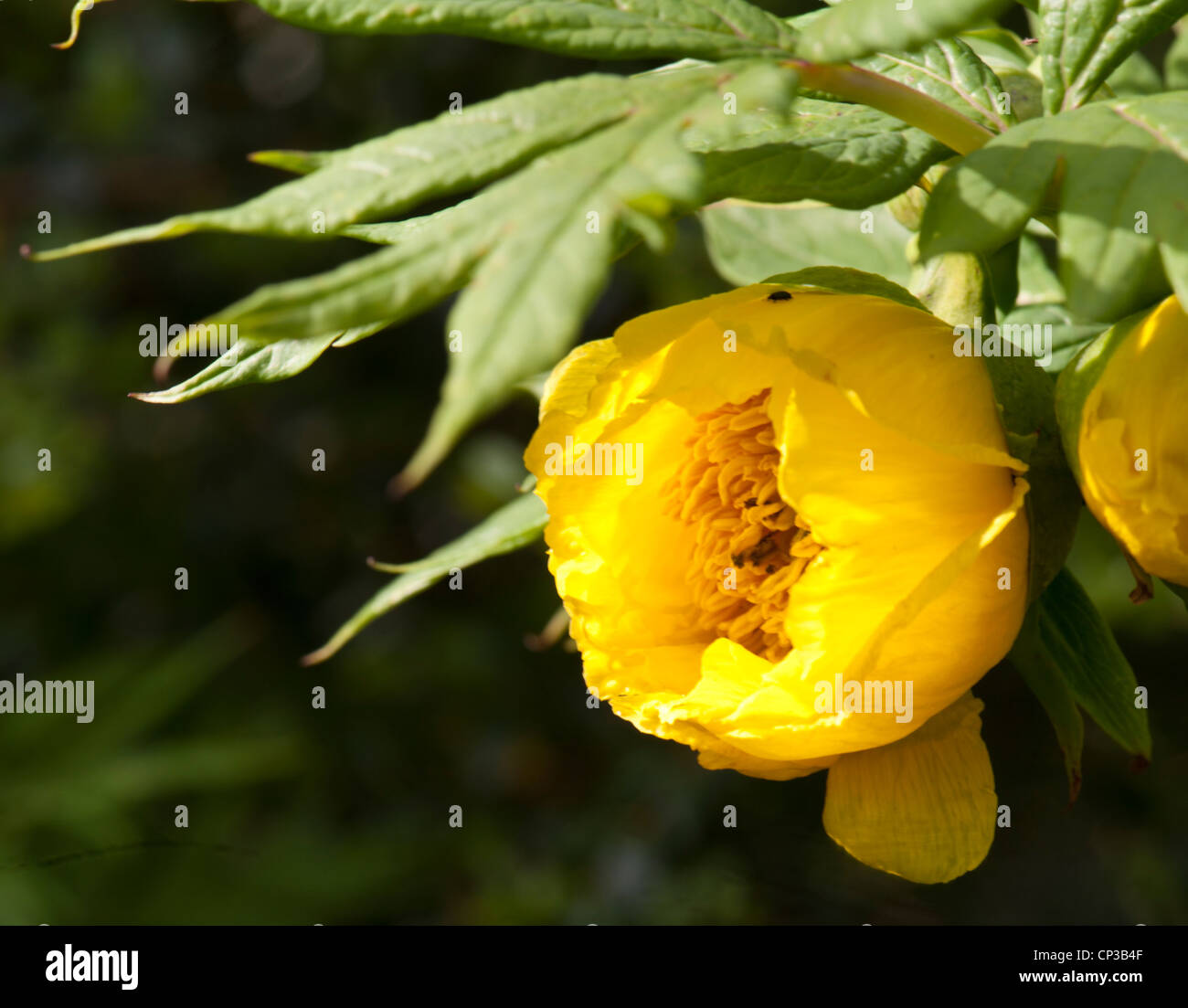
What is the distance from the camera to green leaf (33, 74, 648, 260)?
0.49m

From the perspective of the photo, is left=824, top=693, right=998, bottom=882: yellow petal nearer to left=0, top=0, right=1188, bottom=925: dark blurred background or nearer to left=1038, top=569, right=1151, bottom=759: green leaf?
left=1038, top=569, right=1151, bottom=759: green leaf

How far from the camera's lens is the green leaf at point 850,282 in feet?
2.21

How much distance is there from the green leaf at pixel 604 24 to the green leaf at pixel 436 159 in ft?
0.25

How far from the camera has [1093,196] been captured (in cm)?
51

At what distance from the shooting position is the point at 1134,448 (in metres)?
0.58

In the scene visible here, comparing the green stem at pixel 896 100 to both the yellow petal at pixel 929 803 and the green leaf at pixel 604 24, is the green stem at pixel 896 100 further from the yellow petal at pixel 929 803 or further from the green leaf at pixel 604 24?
the yellow petal at pixel 929 803

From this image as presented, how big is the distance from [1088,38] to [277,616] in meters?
2.25

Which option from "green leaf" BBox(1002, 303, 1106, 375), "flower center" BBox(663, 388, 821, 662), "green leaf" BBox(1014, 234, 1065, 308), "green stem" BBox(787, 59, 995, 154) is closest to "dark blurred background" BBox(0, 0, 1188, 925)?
"green leaf" BBox(1014, 234, 1065, 308)

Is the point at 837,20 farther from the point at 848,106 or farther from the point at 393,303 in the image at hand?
the point at 393,303

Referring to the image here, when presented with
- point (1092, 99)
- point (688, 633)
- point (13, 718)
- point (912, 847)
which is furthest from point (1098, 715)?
point (13, 718)

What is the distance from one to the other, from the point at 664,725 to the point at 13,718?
2.07m

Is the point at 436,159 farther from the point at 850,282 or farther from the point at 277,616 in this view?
the point at 277,616

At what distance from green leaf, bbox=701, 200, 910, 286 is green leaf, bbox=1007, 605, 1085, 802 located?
0.45 metres

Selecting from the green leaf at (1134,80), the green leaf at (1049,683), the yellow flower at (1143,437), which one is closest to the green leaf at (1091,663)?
the green leaf at (1049,683)
